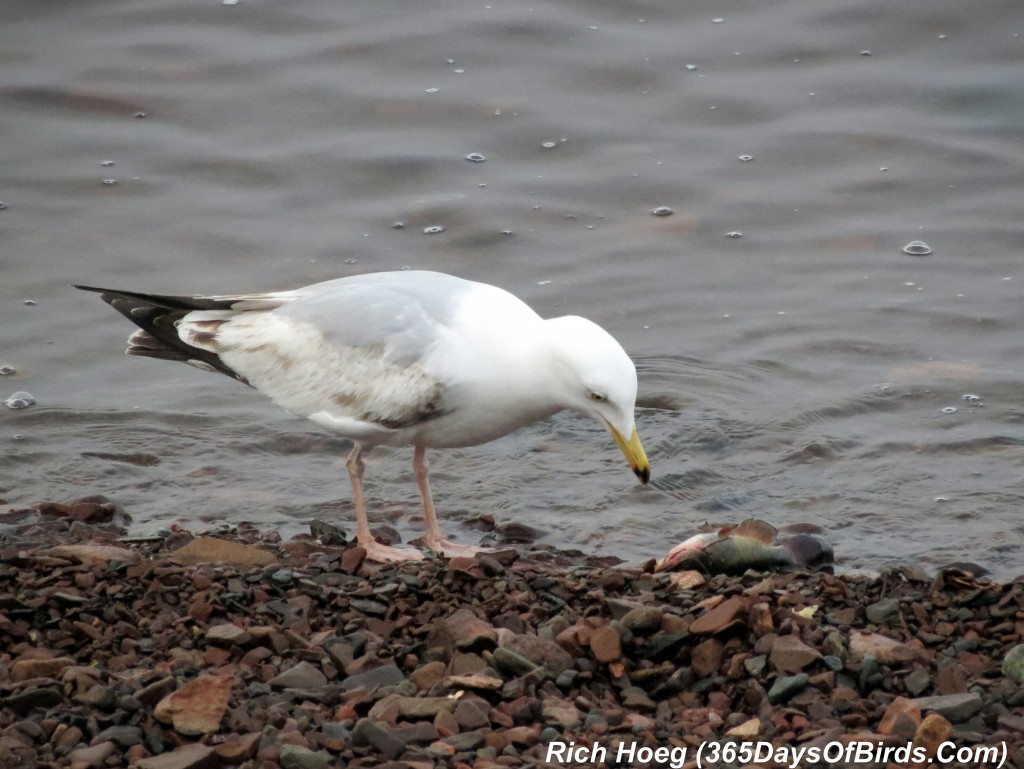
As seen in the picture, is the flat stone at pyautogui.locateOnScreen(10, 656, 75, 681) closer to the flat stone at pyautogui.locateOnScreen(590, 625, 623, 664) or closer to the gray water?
the flat stone at pyautogui.locateOnScreen(590, 625, 623, 664)

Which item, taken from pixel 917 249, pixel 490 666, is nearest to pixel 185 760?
pixel 490 666

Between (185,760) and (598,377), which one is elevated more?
(598,377)

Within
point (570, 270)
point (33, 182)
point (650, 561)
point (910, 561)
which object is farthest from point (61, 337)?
point (910, 561)

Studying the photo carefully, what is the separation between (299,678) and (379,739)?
0.54 m

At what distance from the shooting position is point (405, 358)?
632 centimetres

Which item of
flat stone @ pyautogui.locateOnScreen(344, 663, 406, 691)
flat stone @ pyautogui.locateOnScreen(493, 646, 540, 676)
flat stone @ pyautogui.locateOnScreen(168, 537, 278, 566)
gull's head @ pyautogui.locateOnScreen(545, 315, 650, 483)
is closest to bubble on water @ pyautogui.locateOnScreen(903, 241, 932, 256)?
gull's head @ pyautogui.locateOnScreen(545, 315, 650, 483)

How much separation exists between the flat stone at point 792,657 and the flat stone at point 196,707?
168cm

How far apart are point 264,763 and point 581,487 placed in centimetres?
377

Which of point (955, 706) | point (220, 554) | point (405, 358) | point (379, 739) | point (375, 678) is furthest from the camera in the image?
point (405, 358)

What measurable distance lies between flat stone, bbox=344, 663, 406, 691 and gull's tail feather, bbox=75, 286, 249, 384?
2679mm

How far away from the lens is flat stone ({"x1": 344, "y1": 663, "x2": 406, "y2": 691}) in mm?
4539

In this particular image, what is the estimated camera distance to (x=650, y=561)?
6.01 meters

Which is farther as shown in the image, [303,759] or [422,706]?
[422,706]

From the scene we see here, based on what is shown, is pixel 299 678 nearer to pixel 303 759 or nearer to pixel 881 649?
pixel 303 759
